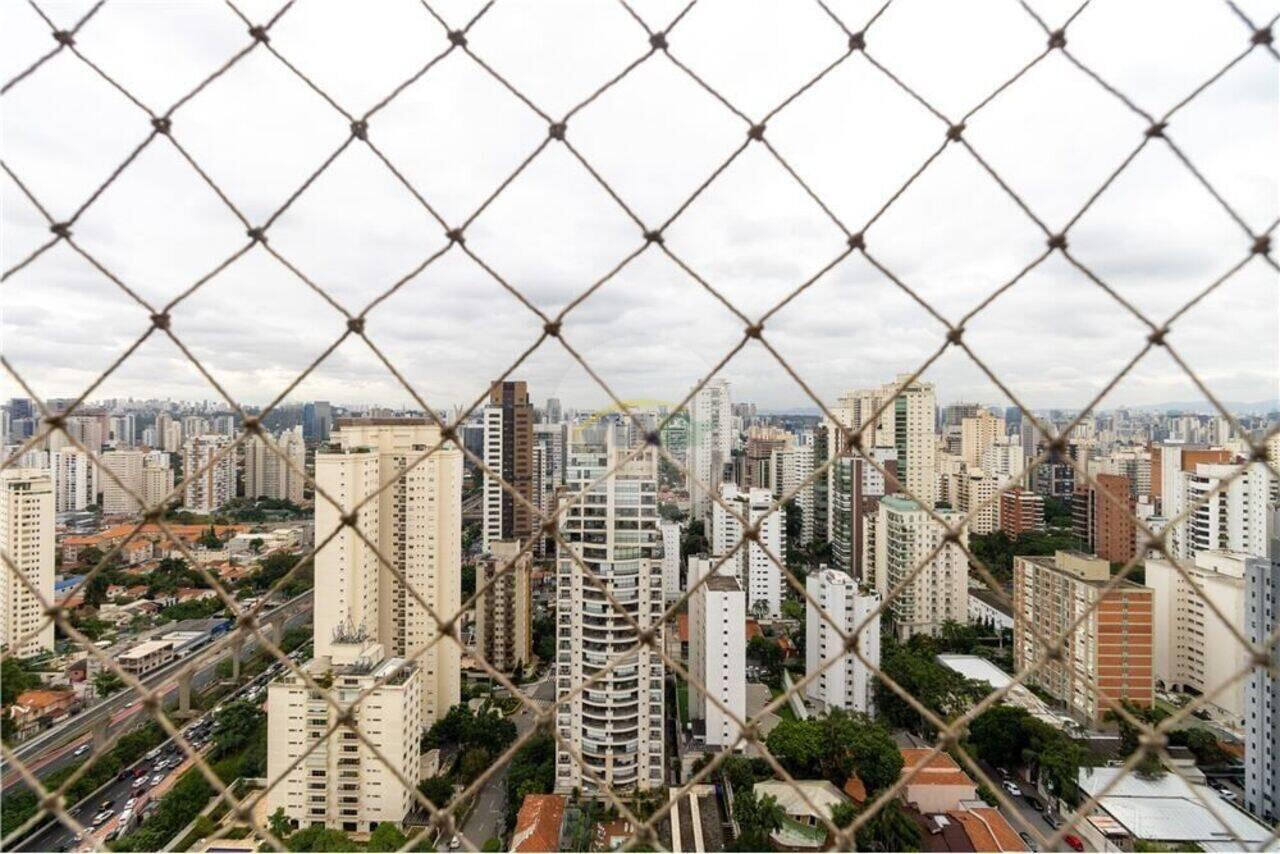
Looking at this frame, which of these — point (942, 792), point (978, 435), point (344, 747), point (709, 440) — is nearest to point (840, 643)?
point (942, 792)

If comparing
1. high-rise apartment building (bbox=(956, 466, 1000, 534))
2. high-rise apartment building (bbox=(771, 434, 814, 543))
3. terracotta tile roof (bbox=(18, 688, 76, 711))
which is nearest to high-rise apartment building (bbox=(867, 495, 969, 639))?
high-rise apartment building (bbox=(956, 466, 1000, 534))

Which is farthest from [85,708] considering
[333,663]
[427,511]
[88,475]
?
[88,475]

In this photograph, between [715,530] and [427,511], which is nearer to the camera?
[427,511]

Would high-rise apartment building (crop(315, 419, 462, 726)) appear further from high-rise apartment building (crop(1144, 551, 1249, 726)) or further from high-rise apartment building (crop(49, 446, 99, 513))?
high-rise apartment building (crop(1144, 551, 1249, 726))

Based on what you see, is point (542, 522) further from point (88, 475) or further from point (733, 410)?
point (733, 410)

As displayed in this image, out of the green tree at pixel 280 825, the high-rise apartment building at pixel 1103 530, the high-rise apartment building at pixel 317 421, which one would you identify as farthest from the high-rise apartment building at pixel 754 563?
the green tree at pixel 280 825
